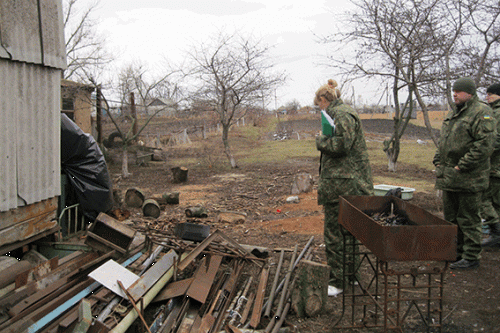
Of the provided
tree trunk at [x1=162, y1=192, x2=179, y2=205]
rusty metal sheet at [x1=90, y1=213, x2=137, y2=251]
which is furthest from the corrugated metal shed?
tree trunk at [x1=162, y1=192, x2=179, y2=205]

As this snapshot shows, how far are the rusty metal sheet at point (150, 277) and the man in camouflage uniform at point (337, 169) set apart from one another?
5.67 feet

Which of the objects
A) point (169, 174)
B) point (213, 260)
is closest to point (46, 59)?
point (213, 260)

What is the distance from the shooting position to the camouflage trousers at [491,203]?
16.1ft

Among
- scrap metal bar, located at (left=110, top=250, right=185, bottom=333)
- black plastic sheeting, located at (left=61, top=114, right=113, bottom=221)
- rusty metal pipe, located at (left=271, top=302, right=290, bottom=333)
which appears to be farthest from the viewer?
black plastic sheeting, located at (left=61, top=114, right=113, bottom=221)

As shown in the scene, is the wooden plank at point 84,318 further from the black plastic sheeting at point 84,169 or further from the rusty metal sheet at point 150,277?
the black plastic sheeting at point 84,169

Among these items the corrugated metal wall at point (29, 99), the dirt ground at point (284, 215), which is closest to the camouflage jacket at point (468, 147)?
the dirt ground at point (284, 215)

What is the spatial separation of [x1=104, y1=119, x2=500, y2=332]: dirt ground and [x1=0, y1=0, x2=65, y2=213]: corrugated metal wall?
113 inches

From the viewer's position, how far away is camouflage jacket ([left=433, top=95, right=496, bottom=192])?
4004mm

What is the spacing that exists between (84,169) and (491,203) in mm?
6066

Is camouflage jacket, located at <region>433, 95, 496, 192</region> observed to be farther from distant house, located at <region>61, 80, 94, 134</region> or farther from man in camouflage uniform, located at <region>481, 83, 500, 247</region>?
distant house, located at <region>61, 80, 94, 134</region>

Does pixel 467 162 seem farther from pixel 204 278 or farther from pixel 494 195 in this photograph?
pixel 204 278

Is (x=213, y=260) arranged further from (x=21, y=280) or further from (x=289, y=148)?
(x=289, y=148)

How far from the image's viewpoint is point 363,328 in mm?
3227

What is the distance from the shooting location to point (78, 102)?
45.0 ft
